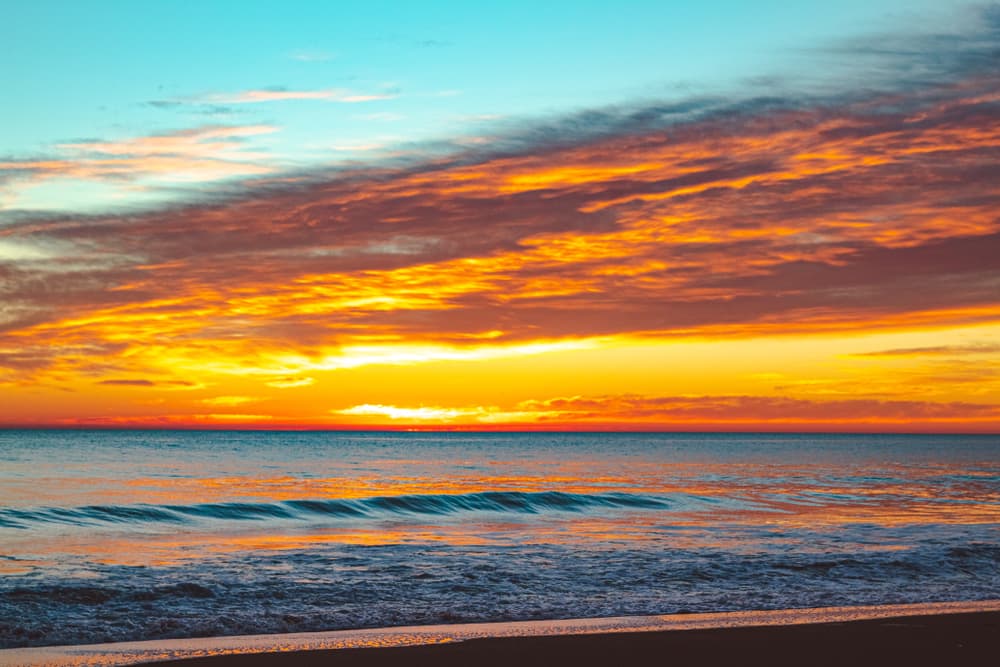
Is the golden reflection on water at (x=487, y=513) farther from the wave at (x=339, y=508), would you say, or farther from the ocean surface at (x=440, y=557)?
the wave at (x=339, y=508)

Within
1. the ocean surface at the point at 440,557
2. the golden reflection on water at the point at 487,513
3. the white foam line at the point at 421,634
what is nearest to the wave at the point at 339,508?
the ocean surface at the point at 440,557

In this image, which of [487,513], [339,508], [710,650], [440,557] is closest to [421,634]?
[710,650]

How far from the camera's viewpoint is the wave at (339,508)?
27.0 metres

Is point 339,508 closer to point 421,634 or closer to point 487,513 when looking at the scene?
point 487,513

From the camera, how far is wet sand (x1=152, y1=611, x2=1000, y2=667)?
32.6 feet

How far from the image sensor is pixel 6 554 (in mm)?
18375

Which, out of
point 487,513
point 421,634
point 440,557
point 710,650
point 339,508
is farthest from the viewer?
point 487,513

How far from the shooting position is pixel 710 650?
10.6 metres

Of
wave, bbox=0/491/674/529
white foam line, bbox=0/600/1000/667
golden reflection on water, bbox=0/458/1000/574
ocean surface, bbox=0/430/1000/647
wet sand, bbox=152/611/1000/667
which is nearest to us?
wet sand, bbox=152/611/1000/667

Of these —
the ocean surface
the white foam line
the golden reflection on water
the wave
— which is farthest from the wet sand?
the wave

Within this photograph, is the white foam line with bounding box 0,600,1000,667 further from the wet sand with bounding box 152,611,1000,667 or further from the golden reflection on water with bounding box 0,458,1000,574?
the golden reflection on water with bounding box 0,458,1000,574

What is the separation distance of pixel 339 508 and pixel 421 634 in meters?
21.6

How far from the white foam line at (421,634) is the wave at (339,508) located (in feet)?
51.5

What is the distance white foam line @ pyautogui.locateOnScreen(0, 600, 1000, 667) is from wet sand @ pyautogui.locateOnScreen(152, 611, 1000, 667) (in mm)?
397
